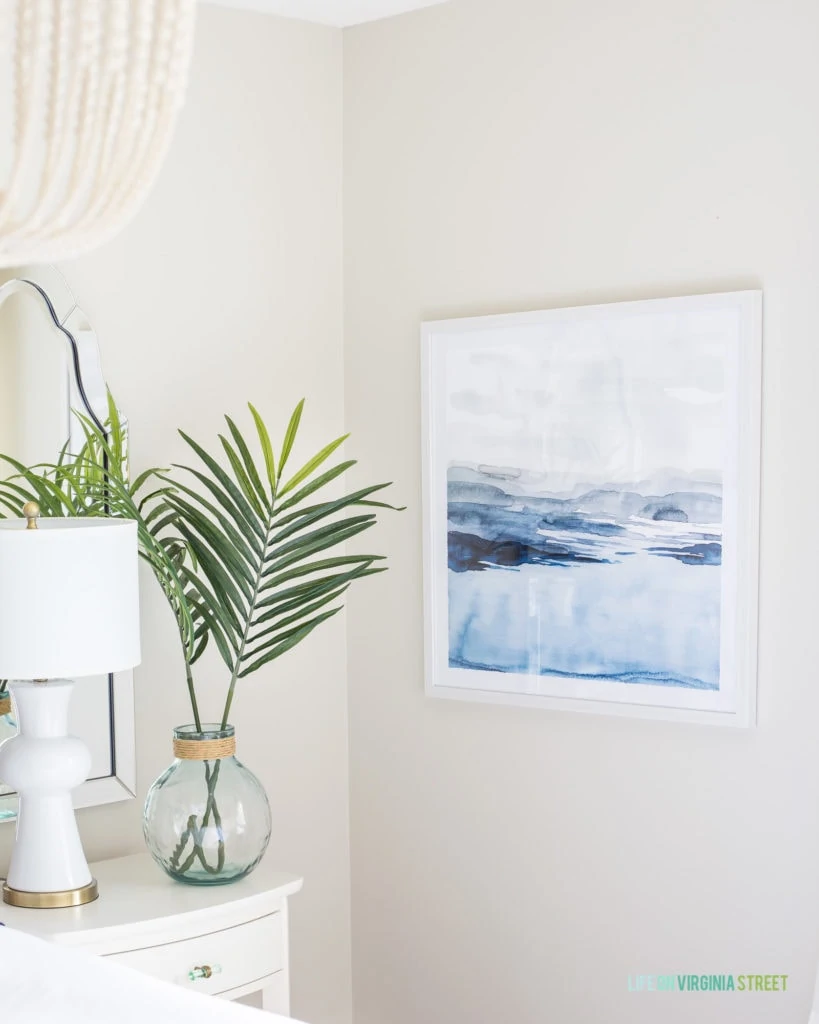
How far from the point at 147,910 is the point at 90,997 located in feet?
2.72

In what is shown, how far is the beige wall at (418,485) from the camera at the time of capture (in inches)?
94.6

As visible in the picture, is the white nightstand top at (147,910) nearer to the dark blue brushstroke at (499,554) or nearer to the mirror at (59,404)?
the mirror at (59,404)

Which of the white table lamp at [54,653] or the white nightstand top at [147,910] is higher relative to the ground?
the white table lamp at [54,653]

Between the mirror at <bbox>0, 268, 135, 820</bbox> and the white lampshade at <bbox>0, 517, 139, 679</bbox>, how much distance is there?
367 millimetres

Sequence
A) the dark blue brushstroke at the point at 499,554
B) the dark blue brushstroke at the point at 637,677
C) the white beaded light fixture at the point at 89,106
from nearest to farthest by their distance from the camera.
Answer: the white beaded light fixture at the point at 89,106 → the dark blue brushstroke at the point at 637,677 → the dark blue brushstroke at the point at 499,554

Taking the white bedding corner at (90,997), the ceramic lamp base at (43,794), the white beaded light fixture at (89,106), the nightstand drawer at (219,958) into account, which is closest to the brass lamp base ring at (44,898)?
the ceramic lamp base at (43,794)

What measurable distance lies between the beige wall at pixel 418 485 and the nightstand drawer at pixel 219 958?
0.64m

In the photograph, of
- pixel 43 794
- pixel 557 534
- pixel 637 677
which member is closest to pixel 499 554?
pixel 557 534

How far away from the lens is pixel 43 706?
2.24 metres

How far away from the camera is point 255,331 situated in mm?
2910

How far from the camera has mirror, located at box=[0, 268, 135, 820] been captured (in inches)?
94.5

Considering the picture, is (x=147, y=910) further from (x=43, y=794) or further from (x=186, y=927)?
(x=43, y=794)

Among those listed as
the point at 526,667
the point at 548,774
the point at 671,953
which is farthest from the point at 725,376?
the point at 671,953

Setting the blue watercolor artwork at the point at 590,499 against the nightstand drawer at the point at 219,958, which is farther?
the blue watercolor artwork at the point at 590,499
